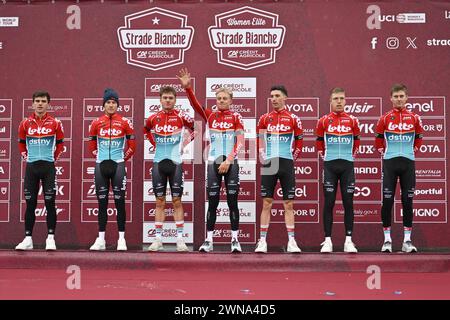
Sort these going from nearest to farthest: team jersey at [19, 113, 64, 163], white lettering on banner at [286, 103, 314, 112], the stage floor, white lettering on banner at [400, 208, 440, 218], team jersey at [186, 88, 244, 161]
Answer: the stage floor → team jersey at [186, 88, 244, 161] → team jersey at [19, 113, 64, 163] → white lettering on banner at [400, 208, 440, 218] → white lettering on banner at [286, 103, 314, 112]

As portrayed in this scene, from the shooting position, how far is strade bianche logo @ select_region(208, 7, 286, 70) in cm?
567

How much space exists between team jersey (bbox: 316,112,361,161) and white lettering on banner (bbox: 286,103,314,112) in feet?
2.66

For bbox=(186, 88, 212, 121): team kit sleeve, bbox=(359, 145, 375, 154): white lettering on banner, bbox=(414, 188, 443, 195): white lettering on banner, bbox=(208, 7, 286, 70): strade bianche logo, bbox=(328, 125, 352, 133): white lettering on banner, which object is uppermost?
bbox=(208, 7, 286, 70): strade bianche logo

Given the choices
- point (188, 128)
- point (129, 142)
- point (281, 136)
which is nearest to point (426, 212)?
point (281, 136)

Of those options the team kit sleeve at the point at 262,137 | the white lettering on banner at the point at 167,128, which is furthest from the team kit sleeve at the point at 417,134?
the white lettering on banner at the point at 167,128

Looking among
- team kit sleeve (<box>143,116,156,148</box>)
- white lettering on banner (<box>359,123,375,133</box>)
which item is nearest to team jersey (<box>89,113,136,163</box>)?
team kit sleeve (<box>143,116,156,148</box>)

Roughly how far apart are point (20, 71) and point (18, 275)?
8.27ft

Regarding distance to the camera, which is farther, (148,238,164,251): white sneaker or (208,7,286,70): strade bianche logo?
(208,7,286,70): strade bianche logo

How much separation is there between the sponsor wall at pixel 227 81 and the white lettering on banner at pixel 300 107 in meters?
0.01

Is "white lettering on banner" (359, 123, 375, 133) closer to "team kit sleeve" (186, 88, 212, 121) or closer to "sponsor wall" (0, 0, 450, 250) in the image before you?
"sponsor wall" (0, 0, 450, 250)

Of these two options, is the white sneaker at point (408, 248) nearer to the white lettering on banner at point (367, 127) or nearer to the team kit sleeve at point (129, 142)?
the white lettering on banner at point (367, 127)

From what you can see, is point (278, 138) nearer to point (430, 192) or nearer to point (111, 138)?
point (111, 138)

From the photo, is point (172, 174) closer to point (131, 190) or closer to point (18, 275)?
point (131, 190)

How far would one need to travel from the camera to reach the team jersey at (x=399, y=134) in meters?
4.80
